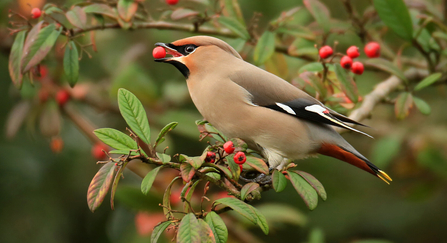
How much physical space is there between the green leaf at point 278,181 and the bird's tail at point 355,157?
0.52 meters

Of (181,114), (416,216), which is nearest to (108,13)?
(181,114)

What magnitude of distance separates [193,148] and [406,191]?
5.95 ft

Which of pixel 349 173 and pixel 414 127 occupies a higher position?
pixel 414 127

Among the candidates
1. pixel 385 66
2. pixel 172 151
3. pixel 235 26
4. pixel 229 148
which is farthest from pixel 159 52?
pixel 172 151

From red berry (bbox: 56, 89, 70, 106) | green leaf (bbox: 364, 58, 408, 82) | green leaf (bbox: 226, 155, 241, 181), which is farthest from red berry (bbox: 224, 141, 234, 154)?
red berry (bbox: 56, 89, 70, 106)

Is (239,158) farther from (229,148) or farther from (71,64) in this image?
(71,64)

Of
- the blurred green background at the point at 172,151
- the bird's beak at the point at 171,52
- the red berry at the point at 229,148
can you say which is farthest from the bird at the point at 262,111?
the blurred green background at the point at 172,151

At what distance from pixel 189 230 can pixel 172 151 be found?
7.05 feet

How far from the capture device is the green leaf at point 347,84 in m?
2.41

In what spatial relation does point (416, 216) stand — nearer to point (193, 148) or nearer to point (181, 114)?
point (193, 148)

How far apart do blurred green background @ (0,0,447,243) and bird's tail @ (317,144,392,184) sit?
1.36m

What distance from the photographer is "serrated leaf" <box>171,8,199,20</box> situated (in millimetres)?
2596

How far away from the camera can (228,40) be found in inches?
115

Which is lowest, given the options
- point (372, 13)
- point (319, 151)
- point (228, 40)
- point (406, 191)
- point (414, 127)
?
point (406, 191)
